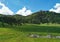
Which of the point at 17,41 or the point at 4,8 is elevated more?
the point at 4,8

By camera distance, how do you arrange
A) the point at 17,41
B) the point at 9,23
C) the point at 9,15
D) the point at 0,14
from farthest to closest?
the point at 0,14, the point at 9,15, the point at 9,23, the point at 17,41

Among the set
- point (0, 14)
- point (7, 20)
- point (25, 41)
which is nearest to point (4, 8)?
point (7, 20)

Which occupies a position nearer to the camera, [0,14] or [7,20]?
[7,20]

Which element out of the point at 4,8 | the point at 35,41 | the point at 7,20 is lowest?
the point at 35,41

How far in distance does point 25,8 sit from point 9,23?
6.38 metres

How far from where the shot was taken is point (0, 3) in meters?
51.9

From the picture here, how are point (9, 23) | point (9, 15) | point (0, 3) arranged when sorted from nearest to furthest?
point (0, 3), point (9, 23), point (9, 15)

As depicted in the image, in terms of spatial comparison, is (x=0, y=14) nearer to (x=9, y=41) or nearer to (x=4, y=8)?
(x=4, y=8)

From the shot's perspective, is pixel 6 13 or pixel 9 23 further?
pixel 6 13

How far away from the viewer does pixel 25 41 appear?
99.6ft

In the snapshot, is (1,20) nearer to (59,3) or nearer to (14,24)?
(14,24)

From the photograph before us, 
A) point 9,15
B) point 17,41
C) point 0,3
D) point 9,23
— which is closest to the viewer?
point 17,41

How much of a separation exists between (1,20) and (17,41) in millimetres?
29130

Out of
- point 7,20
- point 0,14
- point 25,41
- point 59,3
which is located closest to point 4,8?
point 7,20
